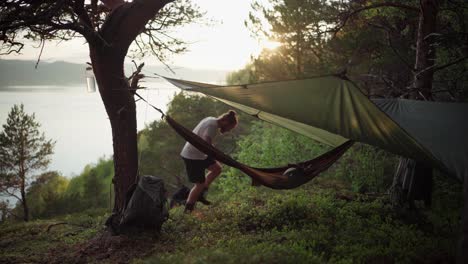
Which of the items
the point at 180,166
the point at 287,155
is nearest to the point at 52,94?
the point at 180,166

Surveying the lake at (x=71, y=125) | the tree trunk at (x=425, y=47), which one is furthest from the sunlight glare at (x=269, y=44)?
the lake at (x=71, y=125)

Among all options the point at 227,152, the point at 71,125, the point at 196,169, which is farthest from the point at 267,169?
the point at 71,125

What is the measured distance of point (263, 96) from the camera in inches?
116

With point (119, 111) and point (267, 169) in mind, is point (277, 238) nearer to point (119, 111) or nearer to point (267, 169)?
point (267, 169)

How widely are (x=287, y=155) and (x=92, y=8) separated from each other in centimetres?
516

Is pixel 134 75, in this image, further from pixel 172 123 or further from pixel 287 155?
pixel 287 155

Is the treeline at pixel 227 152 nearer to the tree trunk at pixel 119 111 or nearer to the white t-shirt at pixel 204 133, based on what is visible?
the tree trunk at pixel 119 111

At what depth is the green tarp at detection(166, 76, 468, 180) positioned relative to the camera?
262cm

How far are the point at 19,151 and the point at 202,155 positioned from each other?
17.7 m

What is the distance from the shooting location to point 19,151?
17.7 m

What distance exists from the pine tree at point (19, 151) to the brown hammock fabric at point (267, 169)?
17342 mm

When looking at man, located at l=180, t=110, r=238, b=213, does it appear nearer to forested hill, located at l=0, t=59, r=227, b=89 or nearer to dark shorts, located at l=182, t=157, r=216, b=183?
dark shorts, located at l=182, t=157, r=216, b=183

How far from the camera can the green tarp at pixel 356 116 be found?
262 centimetres

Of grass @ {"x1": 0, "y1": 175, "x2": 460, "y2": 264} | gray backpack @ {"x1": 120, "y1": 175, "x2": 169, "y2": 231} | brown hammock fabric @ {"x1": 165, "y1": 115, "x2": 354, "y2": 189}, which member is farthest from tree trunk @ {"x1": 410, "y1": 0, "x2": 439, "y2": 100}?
gray backpack @ {"x1": 120, "y1": 175, "x2": 169, "y2": 231}
